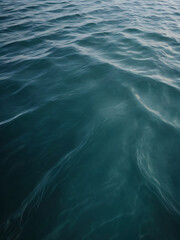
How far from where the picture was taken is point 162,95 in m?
3.33

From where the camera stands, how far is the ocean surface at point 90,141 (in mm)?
1705

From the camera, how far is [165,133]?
2.57m

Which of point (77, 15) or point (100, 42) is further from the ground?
point (77, 15)

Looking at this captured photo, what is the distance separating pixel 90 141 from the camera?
2.53m

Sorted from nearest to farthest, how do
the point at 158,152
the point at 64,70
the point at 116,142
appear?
the point at 158,152 → the point at 116,142 → the point at 64,70

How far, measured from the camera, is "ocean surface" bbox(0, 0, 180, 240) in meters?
1.71

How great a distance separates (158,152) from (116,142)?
0.71 meters

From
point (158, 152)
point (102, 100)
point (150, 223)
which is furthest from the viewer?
point (102, 100)

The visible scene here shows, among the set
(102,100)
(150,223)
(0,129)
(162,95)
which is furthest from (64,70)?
(150,223)

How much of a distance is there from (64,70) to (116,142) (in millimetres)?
2922

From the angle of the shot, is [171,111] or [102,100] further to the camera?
[102,100]

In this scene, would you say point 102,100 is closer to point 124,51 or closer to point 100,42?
point 124,51

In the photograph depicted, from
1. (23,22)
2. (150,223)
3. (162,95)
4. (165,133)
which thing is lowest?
(150,223)

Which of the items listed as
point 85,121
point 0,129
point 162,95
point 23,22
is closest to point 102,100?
point 85,121
